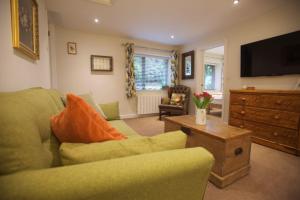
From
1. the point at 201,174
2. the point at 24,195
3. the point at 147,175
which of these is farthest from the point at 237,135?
the point at 24,195

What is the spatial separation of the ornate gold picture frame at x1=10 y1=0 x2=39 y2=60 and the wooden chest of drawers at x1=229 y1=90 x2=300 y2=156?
319 centimetres

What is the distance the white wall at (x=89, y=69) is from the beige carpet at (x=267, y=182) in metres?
3.37

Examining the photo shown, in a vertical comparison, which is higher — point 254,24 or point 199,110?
point 254,24

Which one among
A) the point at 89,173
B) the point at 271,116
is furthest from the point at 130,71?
the point at 89,173

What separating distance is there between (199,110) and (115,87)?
2.95 metres

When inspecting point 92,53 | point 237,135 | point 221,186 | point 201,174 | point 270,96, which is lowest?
point 221,186

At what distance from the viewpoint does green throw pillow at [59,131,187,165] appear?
23.4 inches

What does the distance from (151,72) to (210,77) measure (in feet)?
10.9

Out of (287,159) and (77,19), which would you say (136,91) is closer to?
(77,19)

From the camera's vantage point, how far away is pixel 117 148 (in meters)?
0.66

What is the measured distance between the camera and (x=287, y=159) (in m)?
2.11

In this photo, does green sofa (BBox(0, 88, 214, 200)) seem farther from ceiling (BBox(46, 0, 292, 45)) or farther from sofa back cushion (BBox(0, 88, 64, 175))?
ceiling (BBox(46, 0, 292, 45))

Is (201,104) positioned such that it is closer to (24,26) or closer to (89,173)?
(89,173)

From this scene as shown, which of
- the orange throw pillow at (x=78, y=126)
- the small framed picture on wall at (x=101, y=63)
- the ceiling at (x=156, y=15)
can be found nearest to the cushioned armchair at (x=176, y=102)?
the ceiling at (x=156, y=15)
